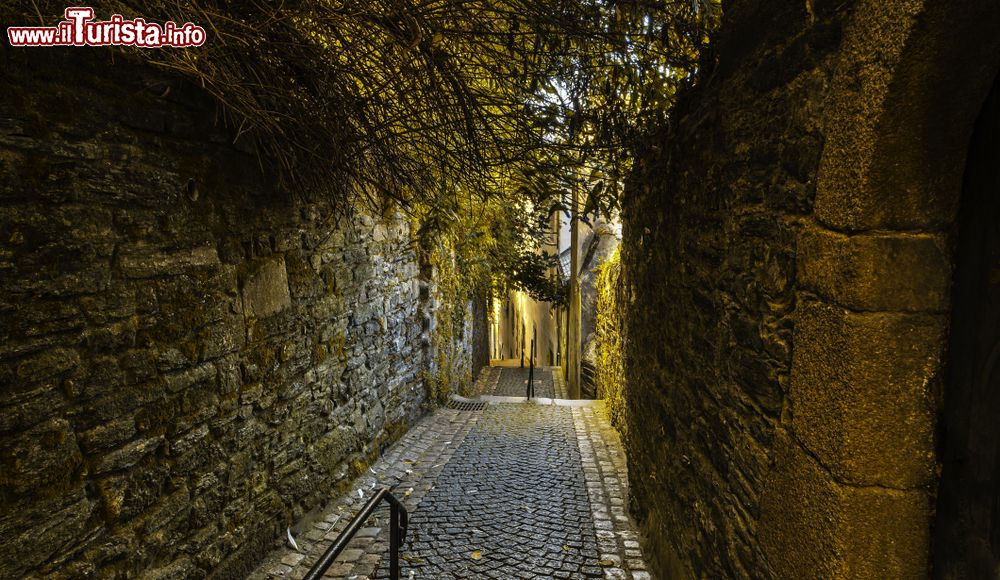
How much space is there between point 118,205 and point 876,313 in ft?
8.73

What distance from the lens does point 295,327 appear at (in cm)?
366

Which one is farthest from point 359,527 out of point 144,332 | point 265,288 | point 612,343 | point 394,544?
point 612,343

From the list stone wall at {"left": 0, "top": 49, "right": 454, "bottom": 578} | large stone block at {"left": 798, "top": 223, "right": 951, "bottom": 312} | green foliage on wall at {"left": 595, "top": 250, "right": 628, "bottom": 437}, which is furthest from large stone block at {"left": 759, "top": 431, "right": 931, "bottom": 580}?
green foliage on wall at {"left": 595, "top": 250, "right": 628, "bottom": 437}

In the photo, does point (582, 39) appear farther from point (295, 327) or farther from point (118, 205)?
point (295, 327)

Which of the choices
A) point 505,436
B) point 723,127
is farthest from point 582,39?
point 505,436

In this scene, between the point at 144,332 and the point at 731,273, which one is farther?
the point at 144,332

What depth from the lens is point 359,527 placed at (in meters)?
2.28

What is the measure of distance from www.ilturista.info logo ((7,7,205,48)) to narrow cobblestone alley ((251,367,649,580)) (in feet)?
9.14

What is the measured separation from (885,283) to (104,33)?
2706mm

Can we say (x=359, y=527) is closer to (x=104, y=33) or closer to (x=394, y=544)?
(x=394, y=544)

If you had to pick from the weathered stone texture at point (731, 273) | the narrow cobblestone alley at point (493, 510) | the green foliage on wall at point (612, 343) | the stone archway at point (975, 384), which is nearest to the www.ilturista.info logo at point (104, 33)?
the weathered stone texture at point (731, 273)

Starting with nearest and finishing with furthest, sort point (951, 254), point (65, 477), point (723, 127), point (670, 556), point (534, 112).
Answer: point (951, 254), point (65, 477), point (723, 127), point (670, 556), point (534, 112)

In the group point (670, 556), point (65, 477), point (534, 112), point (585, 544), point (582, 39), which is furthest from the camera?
point (585, 544)

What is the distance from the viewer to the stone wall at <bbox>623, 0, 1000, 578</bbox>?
3.90ft
